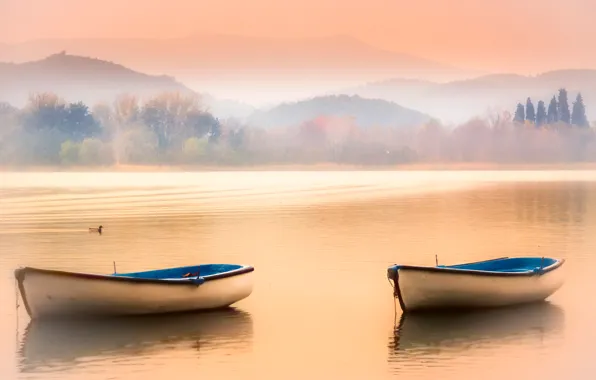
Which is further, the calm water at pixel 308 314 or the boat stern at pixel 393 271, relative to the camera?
the boat stern at pixel 393 271

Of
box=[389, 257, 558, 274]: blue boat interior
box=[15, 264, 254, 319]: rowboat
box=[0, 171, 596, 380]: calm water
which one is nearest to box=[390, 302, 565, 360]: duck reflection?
box=[0, 171, 596, 380]: calm water

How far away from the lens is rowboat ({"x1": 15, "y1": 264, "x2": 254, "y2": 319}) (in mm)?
18109

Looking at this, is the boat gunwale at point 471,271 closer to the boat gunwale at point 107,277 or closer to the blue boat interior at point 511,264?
the blue boat interior at point 511,264

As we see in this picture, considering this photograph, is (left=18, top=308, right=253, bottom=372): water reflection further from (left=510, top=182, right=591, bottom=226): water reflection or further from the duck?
(left=510, top=182, right=591, bottom=226): water reflection

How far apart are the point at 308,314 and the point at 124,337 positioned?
3.98 metres

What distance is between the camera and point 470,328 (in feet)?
60.4

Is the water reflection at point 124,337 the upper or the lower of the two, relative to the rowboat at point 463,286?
lower

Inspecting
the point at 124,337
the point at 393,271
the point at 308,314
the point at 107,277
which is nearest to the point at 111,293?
the point at 107,277

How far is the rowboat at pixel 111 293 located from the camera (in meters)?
18.1

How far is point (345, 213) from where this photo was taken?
1993 inches

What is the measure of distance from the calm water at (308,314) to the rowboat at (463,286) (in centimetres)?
28

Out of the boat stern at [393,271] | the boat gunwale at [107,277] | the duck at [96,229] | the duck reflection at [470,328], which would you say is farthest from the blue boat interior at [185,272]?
Result: the duck at [96,229]

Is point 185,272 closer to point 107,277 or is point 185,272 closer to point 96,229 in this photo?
point 107,277

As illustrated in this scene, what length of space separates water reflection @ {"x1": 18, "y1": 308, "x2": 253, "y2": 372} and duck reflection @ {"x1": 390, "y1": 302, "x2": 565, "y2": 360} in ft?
8.83
